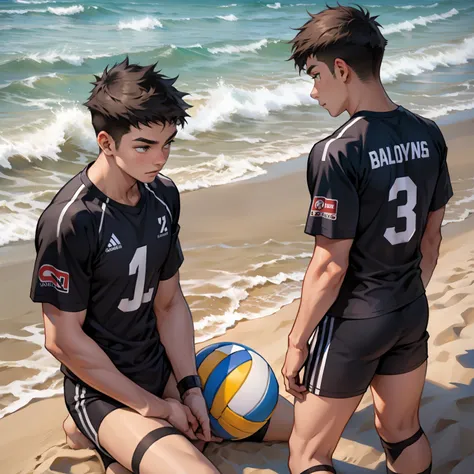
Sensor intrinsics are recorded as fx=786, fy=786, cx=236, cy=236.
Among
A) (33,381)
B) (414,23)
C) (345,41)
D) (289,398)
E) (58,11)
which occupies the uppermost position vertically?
(58,11)

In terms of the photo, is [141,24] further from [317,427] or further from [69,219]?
[317,427]

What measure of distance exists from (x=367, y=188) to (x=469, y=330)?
8.93 ft

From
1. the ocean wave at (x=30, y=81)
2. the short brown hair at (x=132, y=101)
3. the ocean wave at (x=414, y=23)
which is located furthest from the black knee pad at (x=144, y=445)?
the ocean wave at (x=414, y=23)

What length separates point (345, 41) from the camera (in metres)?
3.37

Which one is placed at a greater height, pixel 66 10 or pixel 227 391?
pixel 66 10

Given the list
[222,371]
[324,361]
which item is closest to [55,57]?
[222,371]

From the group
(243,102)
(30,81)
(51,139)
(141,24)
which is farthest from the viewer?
(141,24)

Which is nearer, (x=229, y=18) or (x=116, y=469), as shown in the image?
(x=116, y=469)

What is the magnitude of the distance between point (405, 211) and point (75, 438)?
2.24 m

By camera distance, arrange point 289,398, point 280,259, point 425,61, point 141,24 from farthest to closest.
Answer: point 141,24, point 425,61, point 280,259, point 289,398

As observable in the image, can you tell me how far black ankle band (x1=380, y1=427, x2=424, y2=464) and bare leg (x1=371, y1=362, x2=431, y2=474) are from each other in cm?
1

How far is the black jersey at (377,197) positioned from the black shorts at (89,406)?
3.99 ft

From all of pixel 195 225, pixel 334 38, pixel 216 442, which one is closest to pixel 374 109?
pixel 334 38

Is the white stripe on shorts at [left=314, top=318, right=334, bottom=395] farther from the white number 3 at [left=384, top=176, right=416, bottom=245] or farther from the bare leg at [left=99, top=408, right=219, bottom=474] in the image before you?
the bare leg at [left=99, top=408, right=219, bottom=474]
